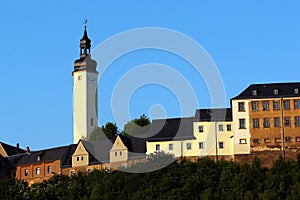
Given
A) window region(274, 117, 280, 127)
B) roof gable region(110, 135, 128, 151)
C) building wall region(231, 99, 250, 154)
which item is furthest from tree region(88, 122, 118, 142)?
window region(274, 117, 280, 127)

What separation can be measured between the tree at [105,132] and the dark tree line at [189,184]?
66.1 feet

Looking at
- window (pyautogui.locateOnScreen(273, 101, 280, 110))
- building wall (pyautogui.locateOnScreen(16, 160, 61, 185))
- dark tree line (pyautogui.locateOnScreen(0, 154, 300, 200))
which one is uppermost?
window (pyautogui.locateOnScreen(273, 101, 280, 110))

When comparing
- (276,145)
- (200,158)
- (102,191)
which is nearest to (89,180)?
(102,191)

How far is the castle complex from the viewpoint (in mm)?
96000

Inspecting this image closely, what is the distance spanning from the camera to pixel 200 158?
98188 mm

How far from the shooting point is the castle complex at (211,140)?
9600 centimetres

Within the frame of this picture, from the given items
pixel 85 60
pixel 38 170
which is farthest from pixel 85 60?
pixel 38 170

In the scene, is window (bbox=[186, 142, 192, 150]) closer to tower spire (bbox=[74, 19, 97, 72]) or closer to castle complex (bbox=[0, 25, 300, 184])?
castle complex (bbox=[0, 25, 300, 184])

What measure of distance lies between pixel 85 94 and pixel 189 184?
4326 cm

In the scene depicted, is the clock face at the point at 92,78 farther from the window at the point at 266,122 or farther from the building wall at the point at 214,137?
the window at the point at 266,122

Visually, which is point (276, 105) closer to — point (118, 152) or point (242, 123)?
point (242, 123)

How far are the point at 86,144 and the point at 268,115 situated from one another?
81.9 feet

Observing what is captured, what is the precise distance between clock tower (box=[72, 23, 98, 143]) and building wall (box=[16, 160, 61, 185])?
14232 mm

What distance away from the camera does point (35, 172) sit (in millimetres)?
111812
